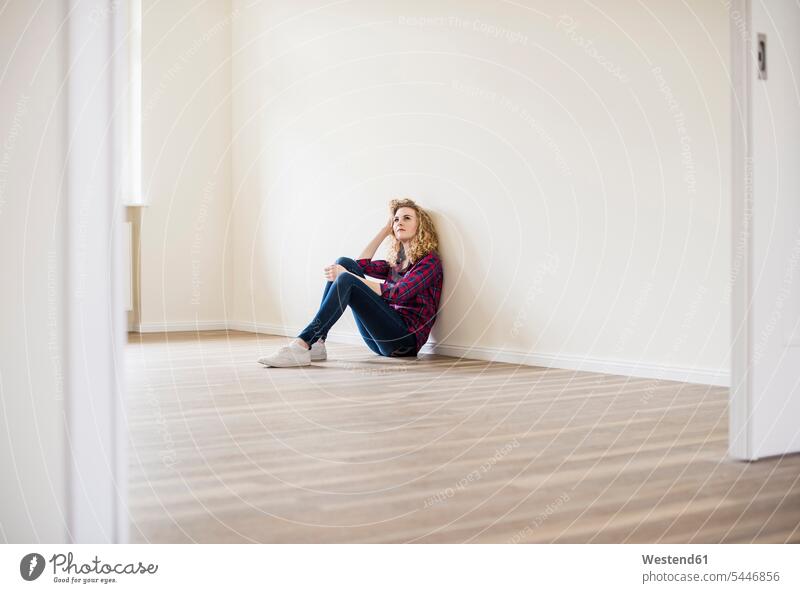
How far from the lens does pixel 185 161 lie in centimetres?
550

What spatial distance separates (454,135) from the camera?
3953 mm

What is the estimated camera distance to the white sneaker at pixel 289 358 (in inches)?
140

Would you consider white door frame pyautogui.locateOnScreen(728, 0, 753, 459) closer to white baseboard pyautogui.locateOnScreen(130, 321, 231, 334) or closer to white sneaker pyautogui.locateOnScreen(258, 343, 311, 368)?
white sneaker pyautogui.locateOnScreen(258, 343, 311, 368)

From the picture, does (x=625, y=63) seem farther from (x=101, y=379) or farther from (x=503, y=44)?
(x=101, y=379)

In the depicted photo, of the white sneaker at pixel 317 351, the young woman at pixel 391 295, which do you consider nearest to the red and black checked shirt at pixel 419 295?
the young woman at pixel 391 295

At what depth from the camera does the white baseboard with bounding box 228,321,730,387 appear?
2.98 meters

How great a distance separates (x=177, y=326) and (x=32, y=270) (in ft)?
15.1

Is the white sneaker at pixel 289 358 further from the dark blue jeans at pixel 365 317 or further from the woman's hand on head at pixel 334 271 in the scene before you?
the woman's hand on head at pixel 334 271

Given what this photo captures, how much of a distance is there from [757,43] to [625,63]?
1.49 m

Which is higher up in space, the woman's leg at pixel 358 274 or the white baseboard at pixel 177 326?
the woman's leg at pixel 358 274

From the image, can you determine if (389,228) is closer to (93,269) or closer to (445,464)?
(445,464)

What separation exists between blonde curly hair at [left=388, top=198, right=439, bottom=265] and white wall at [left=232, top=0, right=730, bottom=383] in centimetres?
7
